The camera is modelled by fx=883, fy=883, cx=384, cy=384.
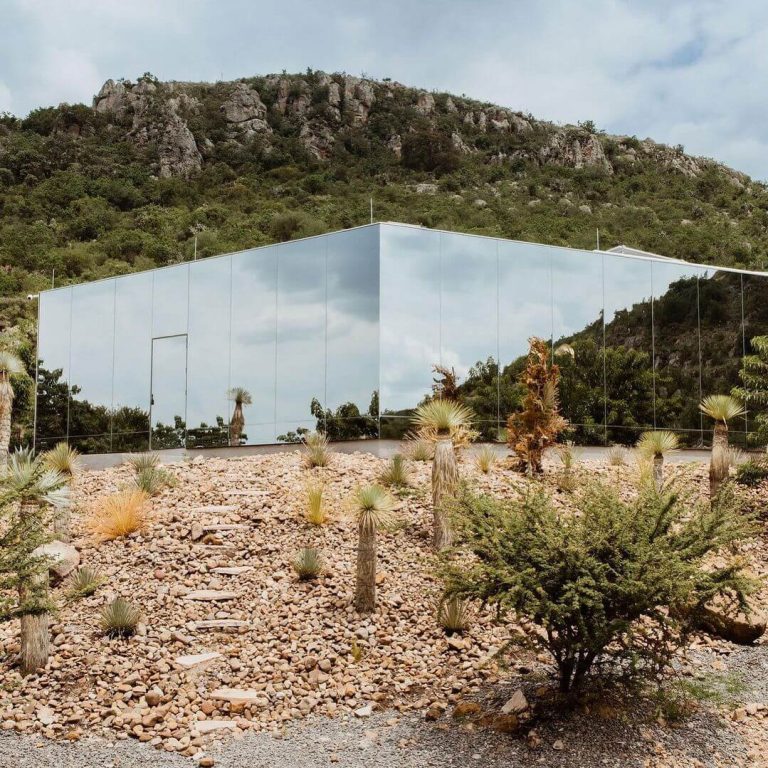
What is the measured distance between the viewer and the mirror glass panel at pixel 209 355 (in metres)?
18.6

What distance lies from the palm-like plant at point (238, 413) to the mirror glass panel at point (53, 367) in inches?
211

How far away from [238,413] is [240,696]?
1030cm

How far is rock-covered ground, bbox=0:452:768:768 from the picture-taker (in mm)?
7391

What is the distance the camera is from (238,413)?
18.3m

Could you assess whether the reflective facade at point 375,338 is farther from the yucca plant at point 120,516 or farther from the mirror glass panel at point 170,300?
the yucca plant at point 120,516

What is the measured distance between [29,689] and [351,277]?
401 inches

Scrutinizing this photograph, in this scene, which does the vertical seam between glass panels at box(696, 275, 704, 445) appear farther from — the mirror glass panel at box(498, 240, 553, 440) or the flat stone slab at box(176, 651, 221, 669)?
the flat stone slab at box(176, 651, 221, 669)

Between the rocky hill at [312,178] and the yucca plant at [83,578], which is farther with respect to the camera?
the rocky hill at [312,178]

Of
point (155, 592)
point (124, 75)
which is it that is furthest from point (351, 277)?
point (124, 75)

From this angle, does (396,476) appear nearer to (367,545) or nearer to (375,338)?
(375,338)

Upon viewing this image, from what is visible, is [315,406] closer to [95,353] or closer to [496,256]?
[496,256]

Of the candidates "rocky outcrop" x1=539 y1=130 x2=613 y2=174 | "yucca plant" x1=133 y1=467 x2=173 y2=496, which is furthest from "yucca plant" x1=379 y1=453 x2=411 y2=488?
"rocky outcrop" x1=539 y1=130 x2=613 y2=174

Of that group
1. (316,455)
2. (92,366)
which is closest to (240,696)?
(316,455)

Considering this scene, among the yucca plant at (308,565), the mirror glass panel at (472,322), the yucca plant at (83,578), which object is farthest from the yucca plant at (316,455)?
the yucca plant at (83,578)
